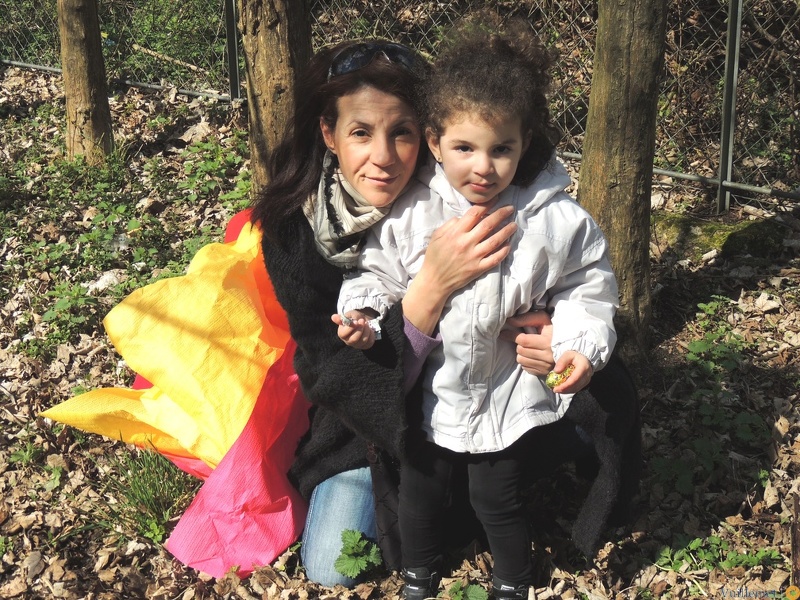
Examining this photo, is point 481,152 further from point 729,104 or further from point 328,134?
point 729,104

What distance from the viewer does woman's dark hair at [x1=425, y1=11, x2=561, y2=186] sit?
2.28 m

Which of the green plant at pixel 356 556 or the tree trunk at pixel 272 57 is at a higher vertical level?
the tree trunk at pixel 272 57

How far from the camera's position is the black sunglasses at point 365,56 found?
8.33 feet

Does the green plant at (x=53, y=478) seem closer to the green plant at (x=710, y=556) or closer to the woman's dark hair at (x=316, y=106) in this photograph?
the woman's dark hair at (x=316, y=106)

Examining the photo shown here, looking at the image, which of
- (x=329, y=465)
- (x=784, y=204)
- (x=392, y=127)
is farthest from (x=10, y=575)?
(x=784, y=204)

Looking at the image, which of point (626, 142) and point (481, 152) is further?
point (626, 142)

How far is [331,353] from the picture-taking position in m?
2.79

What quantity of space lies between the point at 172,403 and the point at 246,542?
600mm

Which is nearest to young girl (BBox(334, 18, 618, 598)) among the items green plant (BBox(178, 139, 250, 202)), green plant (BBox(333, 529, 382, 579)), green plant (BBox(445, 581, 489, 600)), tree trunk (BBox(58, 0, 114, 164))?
green plant (BBox(445, 581, 489, 600))

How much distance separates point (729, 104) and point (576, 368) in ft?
11.5

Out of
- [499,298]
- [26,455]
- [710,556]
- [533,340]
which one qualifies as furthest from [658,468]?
[26,455]

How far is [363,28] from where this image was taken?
699 cm

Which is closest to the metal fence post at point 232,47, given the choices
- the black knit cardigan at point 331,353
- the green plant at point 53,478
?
the green plant at point 53,478

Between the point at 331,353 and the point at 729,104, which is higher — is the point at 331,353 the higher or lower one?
the lower one
